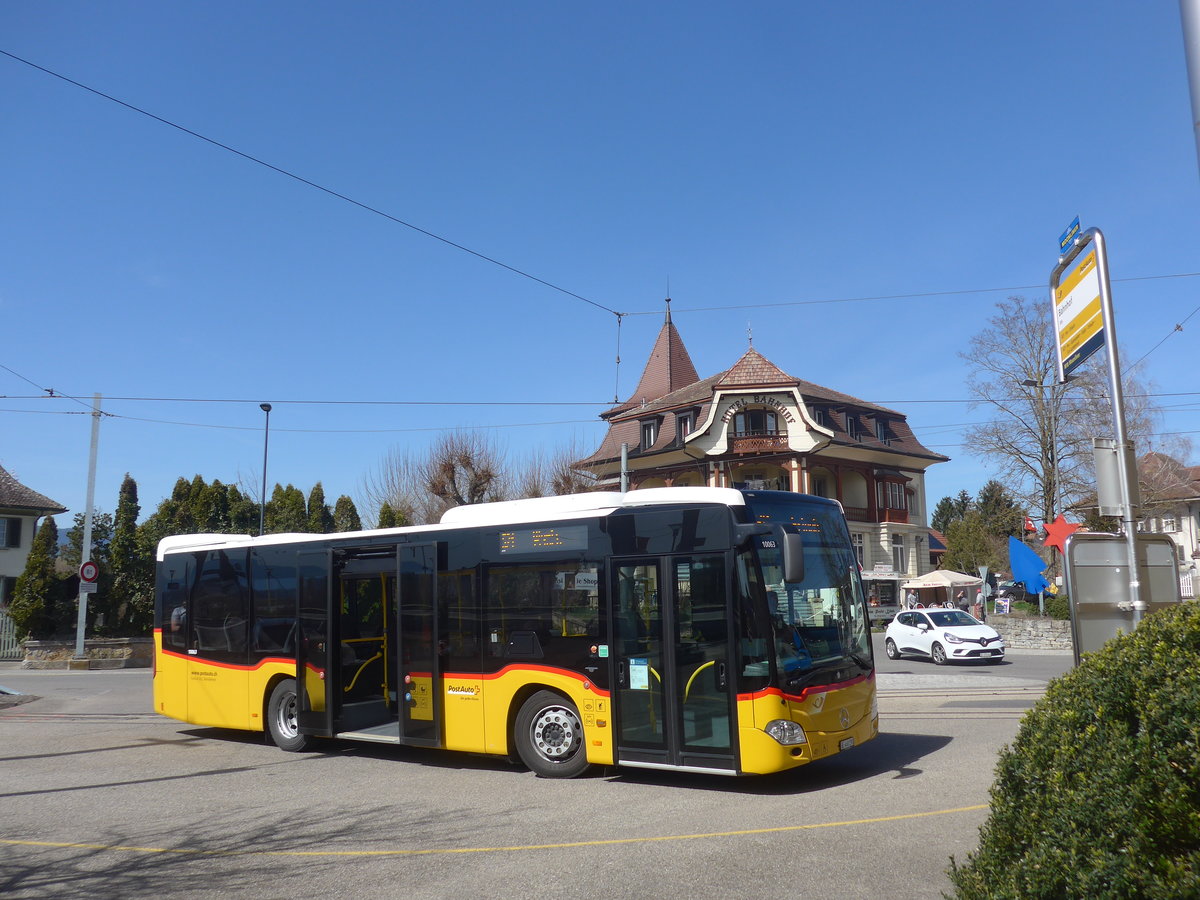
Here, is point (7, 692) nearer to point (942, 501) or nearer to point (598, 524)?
point (598, 524)

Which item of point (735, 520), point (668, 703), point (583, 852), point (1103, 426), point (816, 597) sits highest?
point (1103, 426)

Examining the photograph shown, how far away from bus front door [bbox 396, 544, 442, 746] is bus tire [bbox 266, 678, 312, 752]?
2.04 metres

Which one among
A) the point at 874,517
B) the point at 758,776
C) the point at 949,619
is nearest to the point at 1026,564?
the point at 949,619

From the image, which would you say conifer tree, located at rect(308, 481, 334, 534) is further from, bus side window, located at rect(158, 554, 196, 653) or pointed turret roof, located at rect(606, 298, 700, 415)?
bus side window, located at rect(158, 554, 196, 653)

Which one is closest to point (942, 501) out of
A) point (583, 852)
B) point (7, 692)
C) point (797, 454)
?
point (797, 454)

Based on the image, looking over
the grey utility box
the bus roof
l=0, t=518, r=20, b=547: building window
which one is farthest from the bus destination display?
l=0, t=518, r=20, b=547: building window

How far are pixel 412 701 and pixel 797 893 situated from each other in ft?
22.1

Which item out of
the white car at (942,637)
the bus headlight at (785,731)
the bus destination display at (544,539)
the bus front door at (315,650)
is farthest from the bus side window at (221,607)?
the white car at (942,637)

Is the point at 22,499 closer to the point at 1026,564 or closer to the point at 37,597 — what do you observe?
the point at 37,597

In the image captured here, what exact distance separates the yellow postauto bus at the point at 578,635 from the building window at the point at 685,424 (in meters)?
39.8

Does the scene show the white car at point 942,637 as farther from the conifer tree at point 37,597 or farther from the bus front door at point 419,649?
the conifer tree at point 37,597

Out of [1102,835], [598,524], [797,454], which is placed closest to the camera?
[1102,835]

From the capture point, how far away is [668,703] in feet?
32.0

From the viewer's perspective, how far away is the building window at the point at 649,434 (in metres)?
54.6
